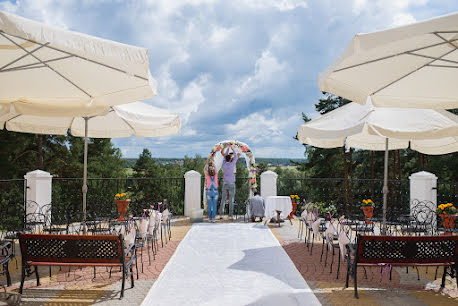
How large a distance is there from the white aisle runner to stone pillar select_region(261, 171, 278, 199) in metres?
3.49

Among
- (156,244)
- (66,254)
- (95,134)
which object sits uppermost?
(95,134)

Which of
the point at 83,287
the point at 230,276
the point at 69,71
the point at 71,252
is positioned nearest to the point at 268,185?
the point at 230,276

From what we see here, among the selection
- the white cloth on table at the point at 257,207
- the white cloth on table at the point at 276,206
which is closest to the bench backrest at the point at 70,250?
the white cloth on table at the point at 276,206

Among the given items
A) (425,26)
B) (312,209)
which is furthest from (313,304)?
(312,209)

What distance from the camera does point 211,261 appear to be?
6.07 m

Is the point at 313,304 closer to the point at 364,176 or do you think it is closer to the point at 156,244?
the point at 156,244

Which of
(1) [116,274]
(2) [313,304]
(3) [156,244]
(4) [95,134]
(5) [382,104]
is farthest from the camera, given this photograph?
(4) [95,134]

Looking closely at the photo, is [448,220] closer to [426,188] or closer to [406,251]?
[426,188]

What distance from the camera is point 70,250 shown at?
4375 millimetres

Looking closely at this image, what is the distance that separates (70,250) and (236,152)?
25.0 feet

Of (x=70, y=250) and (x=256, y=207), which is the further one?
(x=256, y=207)

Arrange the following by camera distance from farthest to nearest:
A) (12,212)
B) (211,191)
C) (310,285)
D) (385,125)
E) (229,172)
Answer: (229,172)
(211,191)
(12,212)
(385,125)
(310,285)

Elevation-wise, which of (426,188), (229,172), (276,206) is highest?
(229,172)

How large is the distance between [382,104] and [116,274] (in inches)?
176
